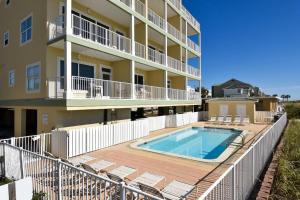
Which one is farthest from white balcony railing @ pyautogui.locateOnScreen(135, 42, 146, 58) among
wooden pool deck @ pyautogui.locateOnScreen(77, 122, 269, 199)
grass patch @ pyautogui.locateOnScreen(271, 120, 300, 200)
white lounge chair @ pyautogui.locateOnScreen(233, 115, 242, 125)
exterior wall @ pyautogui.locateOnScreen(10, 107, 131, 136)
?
white lounge chair @ pyautogui.locateOnScreen(233, 115, 242, 125)

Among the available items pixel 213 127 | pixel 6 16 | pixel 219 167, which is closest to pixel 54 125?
pixel 219 167

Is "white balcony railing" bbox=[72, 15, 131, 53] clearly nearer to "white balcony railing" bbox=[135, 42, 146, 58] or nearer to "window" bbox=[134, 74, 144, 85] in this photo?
"white balcony railing" bbox=[135, 42, 146, 58]

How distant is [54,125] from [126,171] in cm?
669

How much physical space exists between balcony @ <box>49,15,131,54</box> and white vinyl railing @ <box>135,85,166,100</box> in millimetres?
3546

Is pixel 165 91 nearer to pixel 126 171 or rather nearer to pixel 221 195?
pixel 126 171

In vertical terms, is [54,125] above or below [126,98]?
below

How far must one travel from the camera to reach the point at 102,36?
15.6m

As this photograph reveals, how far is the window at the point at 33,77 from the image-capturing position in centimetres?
1360

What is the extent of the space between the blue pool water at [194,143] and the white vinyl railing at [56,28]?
29.5 feet

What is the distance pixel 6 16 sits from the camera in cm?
1841

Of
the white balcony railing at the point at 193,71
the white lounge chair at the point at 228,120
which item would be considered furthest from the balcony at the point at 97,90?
the white lounge chair at the point at 228,120

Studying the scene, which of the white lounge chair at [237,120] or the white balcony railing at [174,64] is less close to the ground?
the white balcony railing at [174,64]

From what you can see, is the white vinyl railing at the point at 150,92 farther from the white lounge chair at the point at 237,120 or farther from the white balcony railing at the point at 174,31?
the white lounge chair at the point at 237,120

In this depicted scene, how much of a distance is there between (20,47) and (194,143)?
16.2 metres
